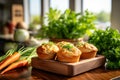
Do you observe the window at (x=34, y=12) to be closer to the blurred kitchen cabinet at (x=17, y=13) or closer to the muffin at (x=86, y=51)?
the blurred kitchen cabinet at (x=17, y=13)

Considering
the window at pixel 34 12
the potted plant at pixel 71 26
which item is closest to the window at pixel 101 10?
the potted plant at pixel 71 26

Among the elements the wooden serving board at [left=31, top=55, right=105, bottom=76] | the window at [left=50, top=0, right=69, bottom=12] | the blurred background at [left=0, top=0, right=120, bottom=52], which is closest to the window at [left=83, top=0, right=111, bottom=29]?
the blurred background at [left=0, top=0, right=120, bottom=52]

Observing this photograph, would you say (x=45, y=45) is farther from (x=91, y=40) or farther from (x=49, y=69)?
(x=91, y=40)

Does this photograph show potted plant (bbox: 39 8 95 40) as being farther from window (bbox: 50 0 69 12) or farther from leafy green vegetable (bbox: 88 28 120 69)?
window (bbox: 50 0 69 12)

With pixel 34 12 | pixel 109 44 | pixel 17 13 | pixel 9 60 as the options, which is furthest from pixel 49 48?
pixel 17 13

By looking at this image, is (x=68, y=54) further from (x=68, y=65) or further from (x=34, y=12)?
(x=34, y=12)

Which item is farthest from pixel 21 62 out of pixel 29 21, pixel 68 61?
pixel 29 21
